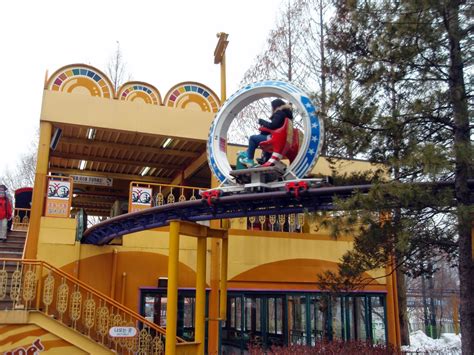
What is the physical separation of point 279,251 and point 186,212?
4700mm

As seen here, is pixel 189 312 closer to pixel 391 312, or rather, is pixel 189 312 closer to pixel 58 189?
pixel 58 189

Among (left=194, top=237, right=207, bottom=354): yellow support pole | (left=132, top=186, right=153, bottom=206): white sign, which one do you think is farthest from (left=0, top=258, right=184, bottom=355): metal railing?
(left=132, top=186, right=153, bottom=206): white sign

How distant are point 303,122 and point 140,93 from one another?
6544 millimetres

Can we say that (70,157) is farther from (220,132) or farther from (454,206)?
(454,206)

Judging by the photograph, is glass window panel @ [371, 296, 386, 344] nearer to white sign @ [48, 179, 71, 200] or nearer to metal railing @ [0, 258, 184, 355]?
metal railing @ [0, 258, 184, 355]

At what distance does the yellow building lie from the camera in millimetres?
12617

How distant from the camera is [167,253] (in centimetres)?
1345

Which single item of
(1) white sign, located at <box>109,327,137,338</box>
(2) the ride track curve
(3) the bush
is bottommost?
(3) the bush

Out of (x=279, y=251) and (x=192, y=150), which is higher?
(x=192, y=150)

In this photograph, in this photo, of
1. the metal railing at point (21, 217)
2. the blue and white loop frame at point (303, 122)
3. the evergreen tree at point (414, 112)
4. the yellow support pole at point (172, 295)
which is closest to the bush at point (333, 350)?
the yellow support pole at point (172, 295)

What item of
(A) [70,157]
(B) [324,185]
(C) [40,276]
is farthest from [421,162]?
(A) [70,157]

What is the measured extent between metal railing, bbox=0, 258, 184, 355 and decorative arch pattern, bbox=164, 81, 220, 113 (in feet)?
20.5

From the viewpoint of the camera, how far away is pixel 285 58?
72.7 feet

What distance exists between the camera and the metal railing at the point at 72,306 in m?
10.1
